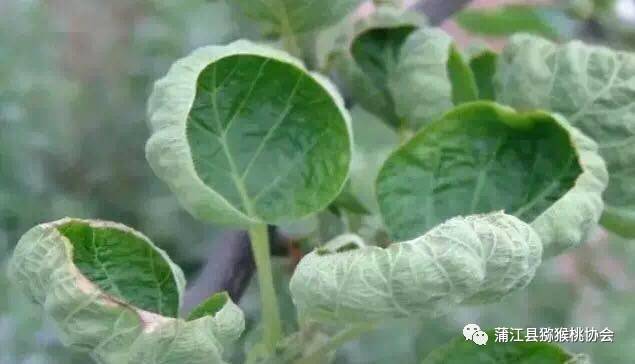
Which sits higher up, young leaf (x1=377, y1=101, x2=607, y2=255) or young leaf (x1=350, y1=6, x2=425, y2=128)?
young leaf (x1=350, y1=6, x2=425, y2=128)

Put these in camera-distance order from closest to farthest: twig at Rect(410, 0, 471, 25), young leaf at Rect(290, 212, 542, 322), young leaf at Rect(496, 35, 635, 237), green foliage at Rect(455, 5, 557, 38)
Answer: young leaf at Rect(290, 212, 542, 322) → young leaf at Rect(496, 35, 635, 237) → twig at Rect(410, 0, 471, 25) → green foliage at Rect(455, 5, 557, 38)

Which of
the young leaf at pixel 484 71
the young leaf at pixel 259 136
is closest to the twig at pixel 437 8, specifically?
the young leaf at pixel 484 71

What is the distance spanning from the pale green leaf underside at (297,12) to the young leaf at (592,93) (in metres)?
0.08

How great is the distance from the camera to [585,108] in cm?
40

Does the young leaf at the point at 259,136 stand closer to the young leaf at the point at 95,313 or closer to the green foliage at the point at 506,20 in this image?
the young leaf at the point at 95,313

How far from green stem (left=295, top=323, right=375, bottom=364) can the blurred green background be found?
0.62 feet

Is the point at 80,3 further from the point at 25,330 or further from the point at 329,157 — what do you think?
the point at 329,157

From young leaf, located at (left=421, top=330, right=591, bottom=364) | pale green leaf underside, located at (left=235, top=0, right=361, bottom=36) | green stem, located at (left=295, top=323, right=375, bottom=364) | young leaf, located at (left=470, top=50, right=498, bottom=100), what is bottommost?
young leaf, located at (left=421, top=330, right=591, bottom=364)

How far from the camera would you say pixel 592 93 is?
39 centimetres

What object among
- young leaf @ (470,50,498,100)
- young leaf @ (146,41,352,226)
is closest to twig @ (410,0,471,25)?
young leaf @ (470,50,498,100)

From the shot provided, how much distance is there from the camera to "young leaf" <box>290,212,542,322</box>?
272 millimetres

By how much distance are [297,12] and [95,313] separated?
0.62 ft

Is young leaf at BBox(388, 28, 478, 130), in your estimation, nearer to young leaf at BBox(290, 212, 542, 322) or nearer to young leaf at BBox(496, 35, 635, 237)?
young leaf at BBox(496, 35, 635, 237)

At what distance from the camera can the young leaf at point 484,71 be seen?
1.54 feet
